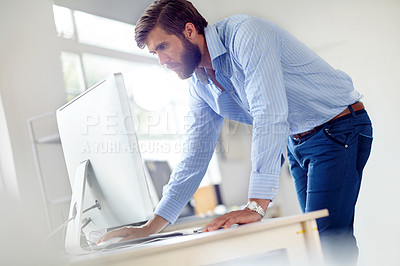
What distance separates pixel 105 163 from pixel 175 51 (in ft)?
1.56

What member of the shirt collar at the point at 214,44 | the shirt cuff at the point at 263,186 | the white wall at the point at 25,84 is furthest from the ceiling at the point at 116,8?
the shirt cuff at the point at 263,186

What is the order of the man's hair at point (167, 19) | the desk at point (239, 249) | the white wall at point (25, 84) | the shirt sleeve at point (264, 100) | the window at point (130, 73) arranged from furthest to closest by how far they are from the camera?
the window at point (130, 73), the white wall at point (25, 84), the man's hair at point (167, 19), the shirt sleeve at point (264, 100), the desk at point (239, 249)

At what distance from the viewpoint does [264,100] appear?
1.13 metres

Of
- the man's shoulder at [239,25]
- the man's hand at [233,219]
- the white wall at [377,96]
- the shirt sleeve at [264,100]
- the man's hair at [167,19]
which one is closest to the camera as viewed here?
the man's hand at [233,219]

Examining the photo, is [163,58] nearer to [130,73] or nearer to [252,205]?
[252,205]

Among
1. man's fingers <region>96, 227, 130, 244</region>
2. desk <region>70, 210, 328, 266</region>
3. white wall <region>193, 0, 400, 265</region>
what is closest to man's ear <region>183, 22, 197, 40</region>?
man's fingers <region>96, 227, 130, 244</region>

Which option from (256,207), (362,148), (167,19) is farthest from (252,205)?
(167,19)

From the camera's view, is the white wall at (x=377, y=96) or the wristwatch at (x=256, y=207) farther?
the white wall at (x=377, y=96)

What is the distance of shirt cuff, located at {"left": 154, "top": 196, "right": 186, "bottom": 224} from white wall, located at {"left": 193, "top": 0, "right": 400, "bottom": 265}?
1.81 meters

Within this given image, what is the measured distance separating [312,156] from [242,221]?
408 millimetres

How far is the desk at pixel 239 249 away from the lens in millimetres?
767

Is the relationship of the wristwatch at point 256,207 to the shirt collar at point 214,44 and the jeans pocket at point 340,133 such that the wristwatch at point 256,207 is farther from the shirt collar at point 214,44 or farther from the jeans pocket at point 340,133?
the shirt collar at point 214,44

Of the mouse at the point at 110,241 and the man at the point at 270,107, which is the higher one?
the man at the point at 270,107

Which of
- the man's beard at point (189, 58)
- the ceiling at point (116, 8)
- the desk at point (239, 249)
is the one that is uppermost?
the ceiling at point (116, 8)
